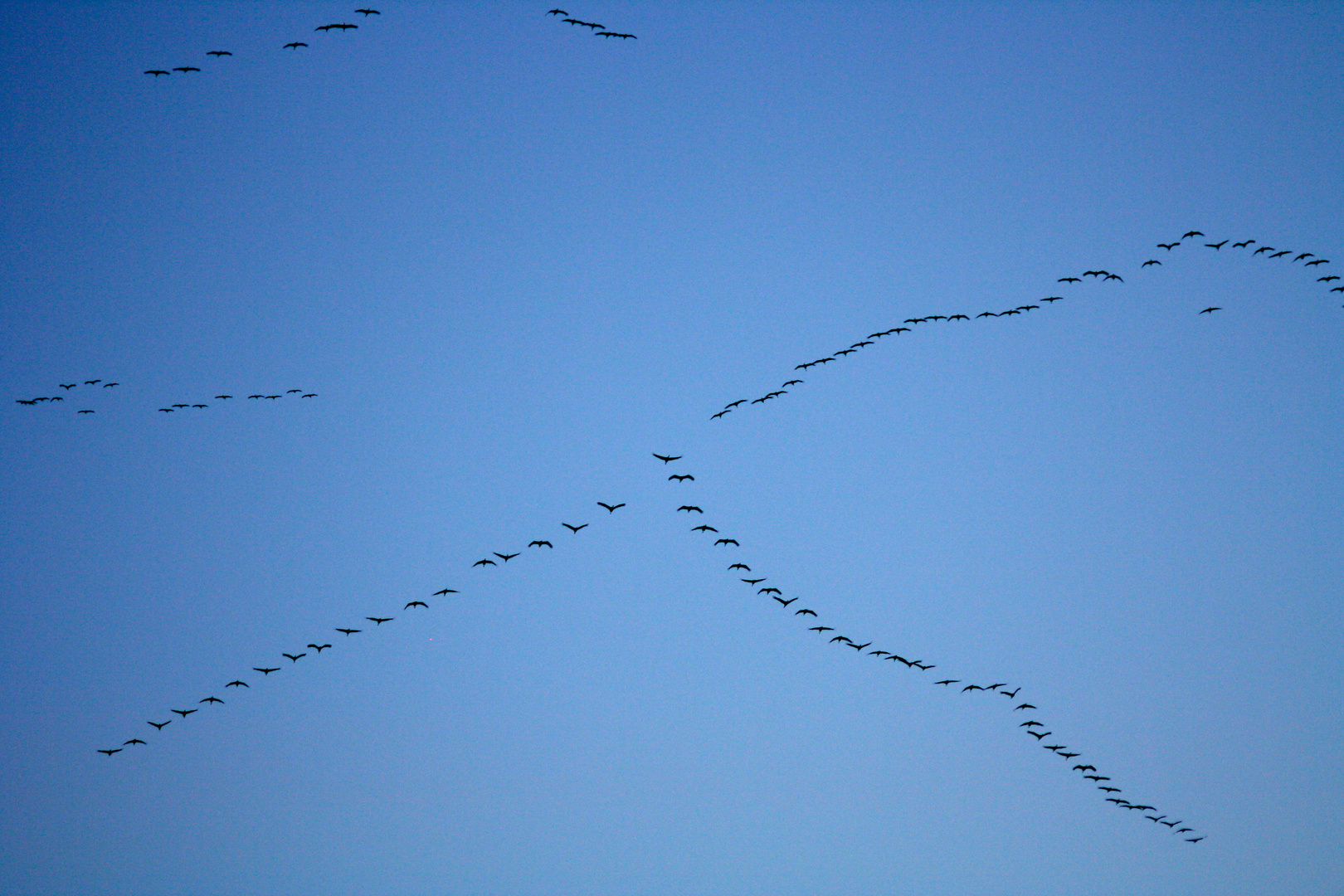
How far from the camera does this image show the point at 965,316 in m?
45.1

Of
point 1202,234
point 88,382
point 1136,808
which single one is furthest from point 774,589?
point 88,382

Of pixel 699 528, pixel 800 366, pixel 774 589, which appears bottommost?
pixel 774 589

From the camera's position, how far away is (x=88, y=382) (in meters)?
44.0

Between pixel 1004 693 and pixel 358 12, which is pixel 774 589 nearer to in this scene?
pixel 1004 693

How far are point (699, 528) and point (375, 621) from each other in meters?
11.5

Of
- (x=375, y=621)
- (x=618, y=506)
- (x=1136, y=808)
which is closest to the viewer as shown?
(x=618, y=506)

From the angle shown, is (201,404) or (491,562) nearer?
(491,562)

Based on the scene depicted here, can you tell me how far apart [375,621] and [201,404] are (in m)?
13.2

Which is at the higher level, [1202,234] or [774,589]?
[1202,234]

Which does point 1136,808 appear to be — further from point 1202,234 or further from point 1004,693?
point 1202,234

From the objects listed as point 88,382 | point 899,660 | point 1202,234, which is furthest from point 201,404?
point 1202,234

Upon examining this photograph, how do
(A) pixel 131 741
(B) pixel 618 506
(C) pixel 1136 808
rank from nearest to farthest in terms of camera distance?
(B) pixel 618 506
(A) pixel 131 741
(C) pixel 1136 808

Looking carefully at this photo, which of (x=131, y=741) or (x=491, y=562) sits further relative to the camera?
(x=131, y=741)

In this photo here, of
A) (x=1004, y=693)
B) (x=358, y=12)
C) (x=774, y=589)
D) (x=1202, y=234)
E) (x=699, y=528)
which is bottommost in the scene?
(x=1004, y=693)
